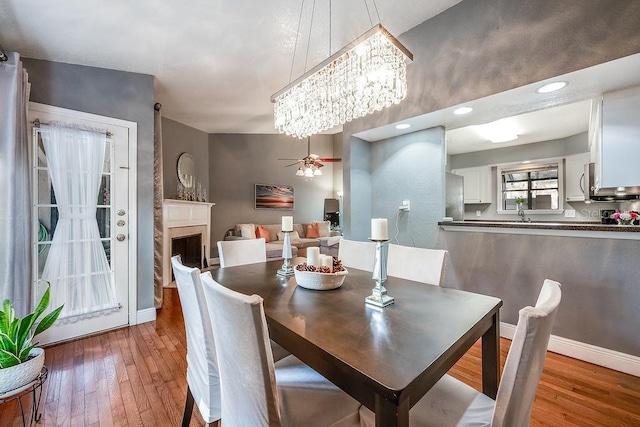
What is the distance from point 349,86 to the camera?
6.20 feet

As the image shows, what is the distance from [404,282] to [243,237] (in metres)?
4.74

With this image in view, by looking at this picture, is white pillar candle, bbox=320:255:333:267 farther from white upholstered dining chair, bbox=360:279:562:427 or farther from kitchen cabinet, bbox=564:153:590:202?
kitchen cabinet, bbox=564:153:590:202

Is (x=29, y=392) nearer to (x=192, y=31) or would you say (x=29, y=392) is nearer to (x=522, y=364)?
(x=522, y=364)

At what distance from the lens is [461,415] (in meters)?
0.96

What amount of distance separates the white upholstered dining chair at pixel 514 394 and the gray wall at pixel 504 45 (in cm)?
169

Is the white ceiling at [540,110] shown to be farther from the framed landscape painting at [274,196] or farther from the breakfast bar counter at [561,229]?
the framed landscape painting at [274,196]

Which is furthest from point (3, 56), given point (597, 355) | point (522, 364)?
point (597, 355)

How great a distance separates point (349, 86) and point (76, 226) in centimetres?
268

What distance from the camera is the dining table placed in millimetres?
735

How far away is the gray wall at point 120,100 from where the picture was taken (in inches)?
96.8

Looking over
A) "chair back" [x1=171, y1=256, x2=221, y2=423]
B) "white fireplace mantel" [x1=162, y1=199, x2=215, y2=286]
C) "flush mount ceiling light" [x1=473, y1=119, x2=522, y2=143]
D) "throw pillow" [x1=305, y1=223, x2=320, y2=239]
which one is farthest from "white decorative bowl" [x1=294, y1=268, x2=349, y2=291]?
"throw pillow" [x1=305, y1=223, x2=320, y2=239]

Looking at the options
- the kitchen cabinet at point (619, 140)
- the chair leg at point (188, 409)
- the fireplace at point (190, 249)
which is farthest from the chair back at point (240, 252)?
the fireplace at point (190, 249)

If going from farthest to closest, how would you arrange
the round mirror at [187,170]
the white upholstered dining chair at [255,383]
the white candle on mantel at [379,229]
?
the round mirror at [187,170], the white candle on mantel at [379,229], the white upholstered dining chair at [255,383]

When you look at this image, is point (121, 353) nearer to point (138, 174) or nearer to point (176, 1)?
point (138, 174)
